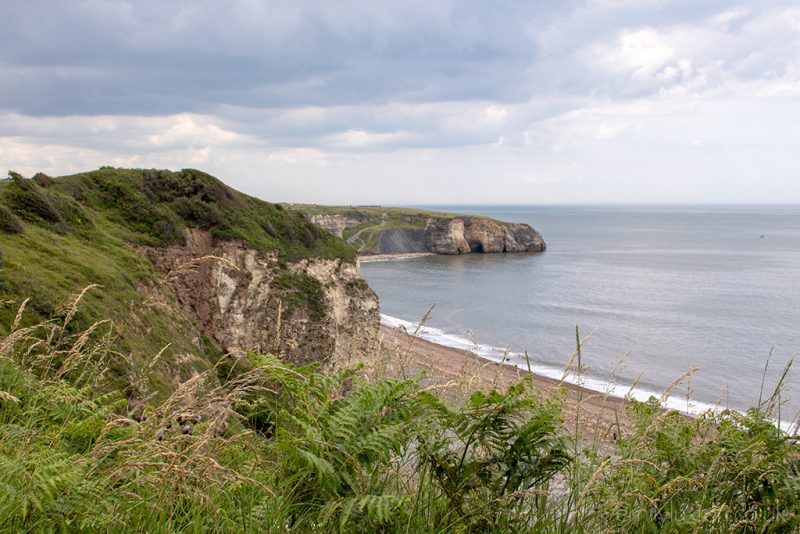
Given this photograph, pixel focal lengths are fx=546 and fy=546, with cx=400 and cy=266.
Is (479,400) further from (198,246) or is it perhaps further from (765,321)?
(765,321)

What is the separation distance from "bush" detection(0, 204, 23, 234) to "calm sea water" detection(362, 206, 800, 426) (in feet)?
51.2

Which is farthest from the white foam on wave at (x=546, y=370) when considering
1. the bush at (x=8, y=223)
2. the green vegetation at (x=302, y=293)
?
the bush at (x=8, y=223)

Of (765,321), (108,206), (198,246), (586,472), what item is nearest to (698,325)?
(765,321)

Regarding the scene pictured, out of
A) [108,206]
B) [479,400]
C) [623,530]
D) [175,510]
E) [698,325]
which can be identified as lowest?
[698,325]

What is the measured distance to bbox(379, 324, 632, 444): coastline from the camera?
4.36m

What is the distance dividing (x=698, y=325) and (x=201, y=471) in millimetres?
62723

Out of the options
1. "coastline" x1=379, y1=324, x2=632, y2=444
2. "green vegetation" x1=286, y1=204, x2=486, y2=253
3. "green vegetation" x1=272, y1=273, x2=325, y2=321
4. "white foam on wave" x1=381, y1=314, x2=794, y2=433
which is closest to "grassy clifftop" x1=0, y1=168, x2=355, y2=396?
"green vegetation" x1=272, y1=273, x2=325, y2=321

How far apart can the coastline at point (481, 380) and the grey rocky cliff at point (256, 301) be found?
329 cm

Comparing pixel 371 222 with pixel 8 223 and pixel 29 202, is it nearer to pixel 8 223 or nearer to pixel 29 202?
pixel 29 202

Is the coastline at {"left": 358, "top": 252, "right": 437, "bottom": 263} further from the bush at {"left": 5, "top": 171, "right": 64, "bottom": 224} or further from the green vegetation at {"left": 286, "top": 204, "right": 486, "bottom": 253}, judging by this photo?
the bush at {"left": 5, "top": 171, "right": 64, "bottom": 224}

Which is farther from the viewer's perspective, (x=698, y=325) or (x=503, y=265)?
(x=503, y=265)

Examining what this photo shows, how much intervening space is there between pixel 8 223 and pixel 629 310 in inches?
2460

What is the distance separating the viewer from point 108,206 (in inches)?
1085

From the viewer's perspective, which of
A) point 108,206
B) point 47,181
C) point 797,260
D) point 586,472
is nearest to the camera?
point 586,472
